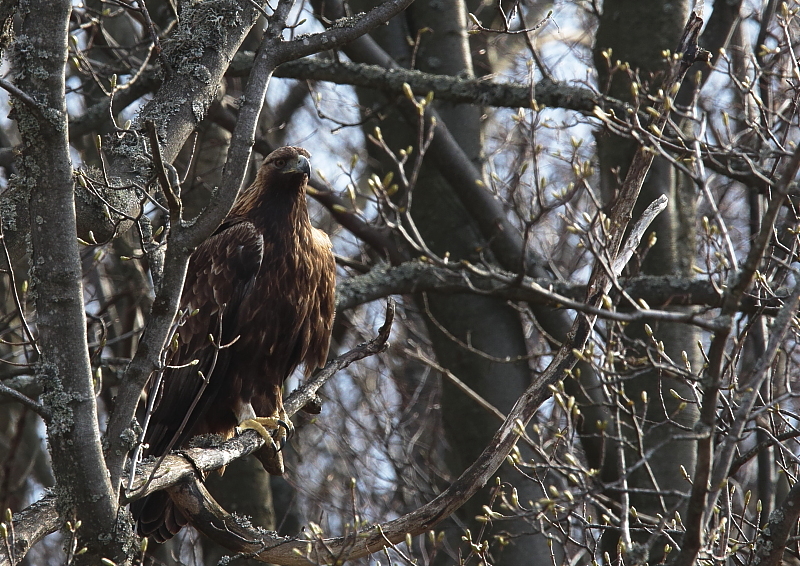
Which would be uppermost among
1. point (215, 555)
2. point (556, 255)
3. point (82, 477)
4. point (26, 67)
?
point (556, 255)

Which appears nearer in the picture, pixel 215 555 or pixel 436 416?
pixel 215 555

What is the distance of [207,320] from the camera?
4668 millimetres

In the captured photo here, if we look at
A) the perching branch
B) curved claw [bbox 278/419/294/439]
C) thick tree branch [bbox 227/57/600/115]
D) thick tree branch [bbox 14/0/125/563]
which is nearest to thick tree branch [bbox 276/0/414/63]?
thick tree branch [bbox 14/0/125/563]

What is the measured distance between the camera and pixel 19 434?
19.5 ft

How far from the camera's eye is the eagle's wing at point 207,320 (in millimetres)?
4434

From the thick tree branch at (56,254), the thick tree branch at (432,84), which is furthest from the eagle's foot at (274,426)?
A: the thick tree branch at (432,84)

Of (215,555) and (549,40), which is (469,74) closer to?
(215,555)

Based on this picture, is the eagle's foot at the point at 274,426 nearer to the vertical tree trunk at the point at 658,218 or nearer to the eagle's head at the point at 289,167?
the eagle's head at the point at 289,167

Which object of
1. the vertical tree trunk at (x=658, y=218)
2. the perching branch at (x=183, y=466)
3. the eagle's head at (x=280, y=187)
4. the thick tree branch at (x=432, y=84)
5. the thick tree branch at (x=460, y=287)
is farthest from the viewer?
the vertical tree trunk at (x=658, y=218)

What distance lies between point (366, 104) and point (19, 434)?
3583 millimetres

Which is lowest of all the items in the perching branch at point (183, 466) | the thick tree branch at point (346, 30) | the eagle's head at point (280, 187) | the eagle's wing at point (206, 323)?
the perching branch at point (183, 466)

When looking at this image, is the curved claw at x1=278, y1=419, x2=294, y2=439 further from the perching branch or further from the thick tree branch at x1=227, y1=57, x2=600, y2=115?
the thick tree branch at x1=227, y1=57, x2=600, y2=115

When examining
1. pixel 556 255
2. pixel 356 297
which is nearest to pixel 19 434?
pixel 356 297

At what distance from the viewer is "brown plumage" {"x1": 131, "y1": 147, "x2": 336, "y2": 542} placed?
4477 millimetres
